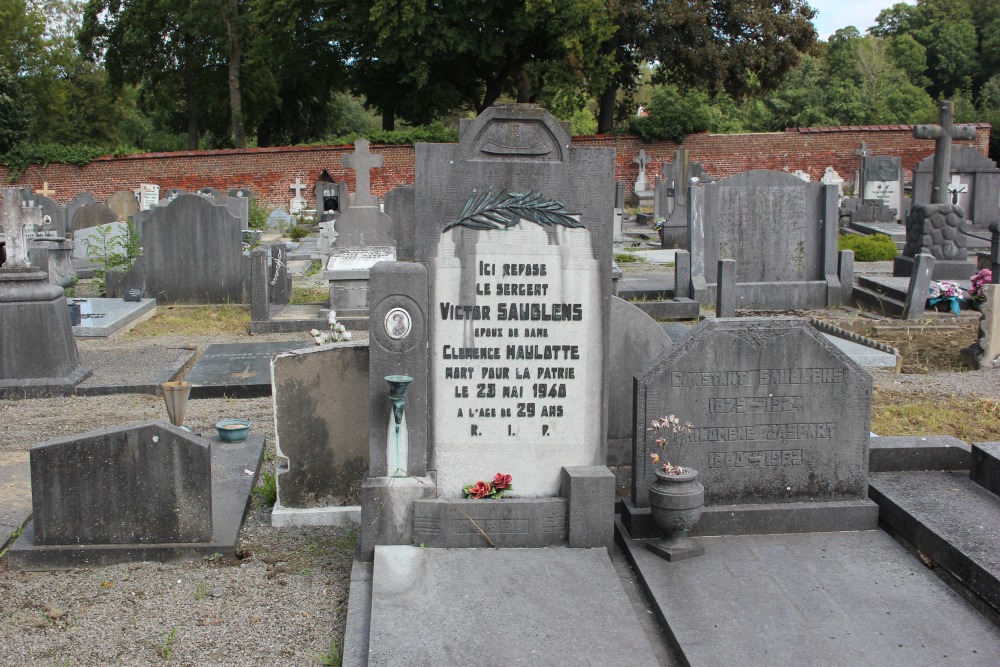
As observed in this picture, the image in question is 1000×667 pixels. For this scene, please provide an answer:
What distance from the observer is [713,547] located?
532 centimetres

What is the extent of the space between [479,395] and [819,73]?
47980 mm

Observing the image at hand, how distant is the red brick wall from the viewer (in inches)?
1362

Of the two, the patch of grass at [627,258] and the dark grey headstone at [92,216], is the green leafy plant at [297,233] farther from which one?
the patch of grass at [627,258]

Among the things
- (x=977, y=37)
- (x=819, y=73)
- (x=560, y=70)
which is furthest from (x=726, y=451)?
(x=977, y=37)

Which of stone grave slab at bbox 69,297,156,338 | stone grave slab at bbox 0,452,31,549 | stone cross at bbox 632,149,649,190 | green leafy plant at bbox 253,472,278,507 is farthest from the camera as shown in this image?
stone cross at bbox 632,149,649,190

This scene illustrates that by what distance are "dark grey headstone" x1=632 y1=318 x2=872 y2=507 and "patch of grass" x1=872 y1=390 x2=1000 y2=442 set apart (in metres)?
2.25

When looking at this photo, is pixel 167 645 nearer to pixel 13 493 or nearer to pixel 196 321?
pixel 13 493

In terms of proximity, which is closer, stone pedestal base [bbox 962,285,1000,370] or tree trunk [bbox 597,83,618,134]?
stone pedestal base [bbox 962,285,1000,370]

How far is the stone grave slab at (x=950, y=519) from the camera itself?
15.6 feet

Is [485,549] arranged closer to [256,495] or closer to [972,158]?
[256,495]

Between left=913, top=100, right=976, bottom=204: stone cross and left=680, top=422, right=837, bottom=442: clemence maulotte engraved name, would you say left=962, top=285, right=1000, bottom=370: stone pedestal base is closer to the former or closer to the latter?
left=680, top=422, right=837, bottom=442: clemence maulotte engraved name

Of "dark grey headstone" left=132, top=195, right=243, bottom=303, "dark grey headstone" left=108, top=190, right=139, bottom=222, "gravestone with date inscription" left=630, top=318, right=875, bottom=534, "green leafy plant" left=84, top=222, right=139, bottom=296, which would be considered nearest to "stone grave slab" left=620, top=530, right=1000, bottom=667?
"gravestone with date inscription" left=630, top=318, right=875, bottom=534

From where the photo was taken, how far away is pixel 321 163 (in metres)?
35.2

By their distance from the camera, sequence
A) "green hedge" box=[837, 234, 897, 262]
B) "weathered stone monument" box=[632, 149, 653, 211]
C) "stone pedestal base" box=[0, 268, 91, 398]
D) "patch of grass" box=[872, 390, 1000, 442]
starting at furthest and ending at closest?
"weathered stone monument" box=[632, 149, 653, 211], "green hedge" box=[837, 234, 897, 262], "stone pedestal base" box=[0, 268, 91, 398], "patch of grass" box=[872, 390, 1000, 442]
